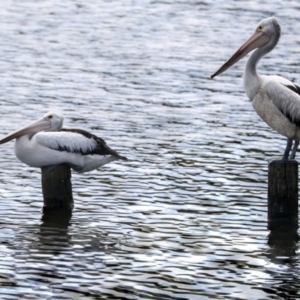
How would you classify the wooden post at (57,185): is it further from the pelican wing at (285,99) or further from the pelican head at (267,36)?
the pelican head at (267,36)

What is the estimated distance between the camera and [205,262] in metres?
8.72

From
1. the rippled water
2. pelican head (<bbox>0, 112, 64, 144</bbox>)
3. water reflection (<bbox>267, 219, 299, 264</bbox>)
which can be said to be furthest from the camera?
pelican head (<bbox>0, 112, 64, 144</bbox>)

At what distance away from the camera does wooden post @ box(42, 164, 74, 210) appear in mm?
9977

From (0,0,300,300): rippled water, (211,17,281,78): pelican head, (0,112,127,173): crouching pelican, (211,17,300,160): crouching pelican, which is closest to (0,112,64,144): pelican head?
(0,112,127,173): crouching pelican

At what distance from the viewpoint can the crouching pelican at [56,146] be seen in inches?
394

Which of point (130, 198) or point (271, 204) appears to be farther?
point (130, 198)

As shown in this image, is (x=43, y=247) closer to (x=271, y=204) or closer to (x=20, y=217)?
(x=20, y=217)

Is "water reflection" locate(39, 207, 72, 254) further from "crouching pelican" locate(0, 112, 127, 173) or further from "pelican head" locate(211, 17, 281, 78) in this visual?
"pelican head" locate(211, 17, 281, 78)

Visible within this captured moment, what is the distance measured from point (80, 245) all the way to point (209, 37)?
14.1 metres

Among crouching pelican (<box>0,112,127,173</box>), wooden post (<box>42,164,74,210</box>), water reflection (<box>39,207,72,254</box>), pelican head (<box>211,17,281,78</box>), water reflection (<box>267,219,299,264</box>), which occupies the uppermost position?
pelican head (<box>211,17,281,78</box>)

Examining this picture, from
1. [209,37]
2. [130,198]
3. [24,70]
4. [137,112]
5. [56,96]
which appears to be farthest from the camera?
[209,37]

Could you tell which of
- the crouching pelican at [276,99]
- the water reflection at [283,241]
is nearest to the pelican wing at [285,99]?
the crouching pelican at [276,99]

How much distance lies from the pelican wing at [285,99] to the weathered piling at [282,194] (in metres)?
0.67

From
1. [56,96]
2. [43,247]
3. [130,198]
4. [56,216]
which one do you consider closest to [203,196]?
[130,198]
